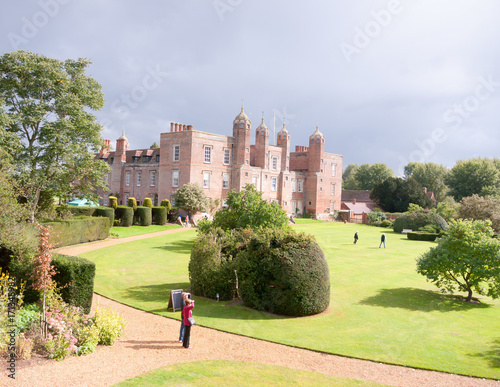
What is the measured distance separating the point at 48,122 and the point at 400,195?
59.0 m

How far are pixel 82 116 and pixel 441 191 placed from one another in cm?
7681

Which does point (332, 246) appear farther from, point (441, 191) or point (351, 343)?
point (441, 191)

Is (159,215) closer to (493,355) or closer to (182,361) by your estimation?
(182,361)

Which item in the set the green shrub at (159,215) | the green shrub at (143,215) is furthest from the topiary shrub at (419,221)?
the green shrub at (143,215)

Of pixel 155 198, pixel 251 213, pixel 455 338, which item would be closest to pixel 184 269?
pixel 251 213

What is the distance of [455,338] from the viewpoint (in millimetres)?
10836

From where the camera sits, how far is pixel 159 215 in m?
40.2

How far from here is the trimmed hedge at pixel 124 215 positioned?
1432 inches

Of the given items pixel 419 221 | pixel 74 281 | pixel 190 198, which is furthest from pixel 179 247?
pixel 419 221

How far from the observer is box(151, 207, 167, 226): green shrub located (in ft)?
132

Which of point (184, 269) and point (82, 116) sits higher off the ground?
point (82, 116)

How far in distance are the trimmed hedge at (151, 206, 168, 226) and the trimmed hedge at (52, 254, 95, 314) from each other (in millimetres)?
29834

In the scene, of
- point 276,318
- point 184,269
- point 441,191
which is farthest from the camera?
point 441,191

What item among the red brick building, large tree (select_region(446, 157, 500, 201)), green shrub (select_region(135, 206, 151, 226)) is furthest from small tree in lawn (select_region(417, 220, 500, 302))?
large tree (select_region(446, 157, 500, 201))
